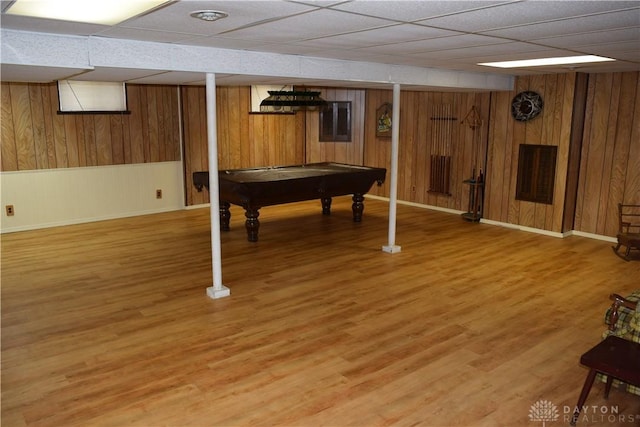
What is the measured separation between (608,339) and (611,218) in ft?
15.1

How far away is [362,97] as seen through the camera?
32.5ft

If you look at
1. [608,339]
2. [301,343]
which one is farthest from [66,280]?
[608,339]

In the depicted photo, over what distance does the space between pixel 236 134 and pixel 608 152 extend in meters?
6.05

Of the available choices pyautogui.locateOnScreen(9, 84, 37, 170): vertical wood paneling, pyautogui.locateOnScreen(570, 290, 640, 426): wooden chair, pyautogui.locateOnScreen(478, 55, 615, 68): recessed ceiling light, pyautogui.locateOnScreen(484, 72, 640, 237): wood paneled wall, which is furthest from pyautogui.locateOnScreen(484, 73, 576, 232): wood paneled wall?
pyautogui.locateOnScreen(9, 84, 37, 170): vertical wood paneling

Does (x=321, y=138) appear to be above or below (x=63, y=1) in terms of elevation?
below

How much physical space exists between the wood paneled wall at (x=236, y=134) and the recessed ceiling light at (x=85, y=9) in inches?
225

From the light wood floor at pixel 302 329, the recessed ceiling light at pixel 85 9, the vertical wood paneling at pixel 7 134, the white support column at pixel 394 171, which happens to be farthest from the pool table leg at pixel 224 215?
the recessed ceiling light at pixel 85 9

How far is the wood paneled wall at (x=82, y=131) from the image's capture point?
23.5ft

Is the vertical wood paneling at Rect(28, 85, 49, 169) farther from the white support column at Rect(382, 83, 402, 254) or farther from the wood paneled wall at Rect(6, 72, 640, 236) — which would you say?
the white support column at Rect(382, 83, 402, 254)

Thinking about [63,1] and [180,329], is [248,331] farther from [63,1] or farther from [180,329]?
[63,1]

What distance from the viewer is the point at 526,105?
726 cm

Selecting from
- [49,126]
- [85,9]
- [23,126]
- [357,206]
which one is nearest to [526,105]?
[357,206]

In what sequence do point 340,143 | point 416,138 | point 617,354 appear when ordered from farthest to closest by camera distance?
point 340,143, point 416,138, point 617,354

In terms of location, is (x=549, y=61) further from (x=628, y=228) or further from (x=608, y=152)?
(x=628, y=228)
